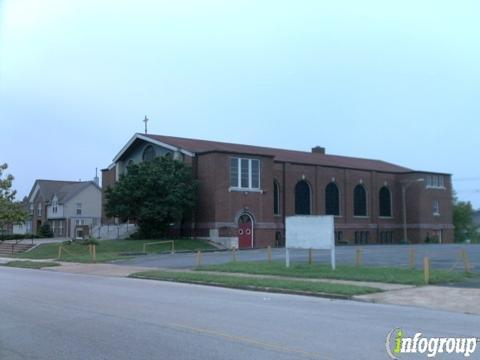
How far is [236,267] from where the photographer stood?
80.5ft

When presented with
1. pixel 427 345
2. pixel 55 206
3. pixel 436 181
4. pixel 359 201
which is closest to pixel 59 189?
pixel 55 206

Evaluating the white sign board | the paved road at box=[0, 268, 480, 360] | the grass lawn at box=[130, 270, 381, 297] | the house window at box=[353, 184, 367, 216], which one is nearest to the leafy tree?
the house window at box=[353, 184, 367, 216]

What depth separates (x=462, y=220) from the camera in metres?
97.2

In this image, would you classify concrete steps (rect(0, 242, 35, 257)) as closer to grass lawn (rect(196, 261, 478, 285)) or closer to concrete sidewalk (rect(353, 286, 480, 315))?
grass lawn (rect(196, 261, 478, 285))

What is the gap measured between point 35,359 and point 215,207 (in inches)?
1497

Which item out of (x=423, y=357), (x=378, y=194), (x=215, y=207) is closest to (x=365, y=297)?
(x=423, y=357)

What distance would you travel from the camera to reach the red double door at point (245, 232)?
4684 cm

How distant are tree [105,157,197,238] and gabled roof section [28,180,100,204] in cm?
3556

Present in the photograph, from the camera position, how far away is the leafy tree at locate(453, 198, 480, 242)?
9606cm

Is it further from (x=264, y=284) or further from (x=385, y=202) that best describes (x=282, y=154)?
(x=264, y=284)

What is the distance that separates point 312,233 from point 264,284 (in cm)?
539

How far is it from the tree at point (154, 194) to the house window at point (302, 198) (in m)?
11.7

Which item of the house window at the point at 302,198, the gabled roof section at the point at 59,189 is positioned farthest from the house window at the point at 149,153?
the gabled roof section at the point at 59,189

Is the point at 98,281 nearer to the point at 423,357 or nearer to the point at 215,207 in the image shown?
the point at 423,357
